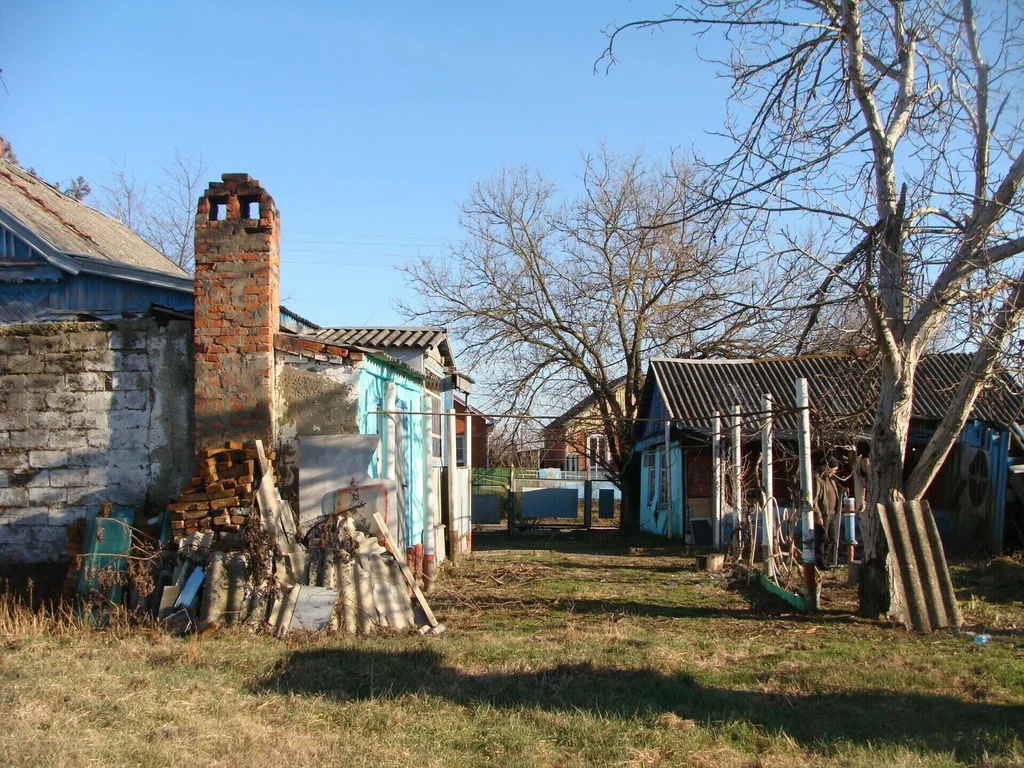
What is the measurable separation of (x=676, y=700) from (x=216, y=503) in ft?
15.2

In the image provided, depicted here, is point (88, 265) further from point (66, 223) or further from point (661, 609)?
point (661, 609)

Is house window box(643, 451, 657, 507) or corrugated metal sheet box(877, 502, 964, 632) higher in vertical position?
house window box(643, 451, 657, 507)

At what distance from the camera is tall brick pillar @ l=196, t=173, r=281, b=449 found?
841 cm

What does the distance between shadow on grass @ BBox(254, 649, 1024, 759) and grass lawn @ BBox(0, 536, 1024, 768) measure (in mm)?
20

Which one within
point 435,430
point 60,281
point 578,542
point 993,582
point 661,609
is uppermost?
point 60,281

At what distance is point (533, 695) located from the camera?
594 cm

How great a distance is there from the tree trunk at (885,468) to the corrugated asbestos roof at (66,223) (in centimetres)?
987

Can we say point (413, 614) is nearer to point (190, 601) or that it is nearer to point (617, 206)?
point (190, 601)

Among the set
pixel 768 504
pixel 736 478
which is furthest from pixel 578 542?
pixel 768 504

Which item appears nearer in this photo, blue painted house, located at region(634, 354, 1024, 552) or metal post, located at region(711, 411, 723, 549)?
blue painted house, located at region(634, 354, 1024, 552)

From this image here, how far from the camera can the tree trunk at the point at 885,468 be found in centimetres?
867

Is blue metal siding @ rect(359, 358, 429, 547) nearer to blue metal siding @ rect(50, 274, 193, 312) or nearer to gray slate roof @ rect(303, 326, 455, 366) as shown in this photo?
gray slate roof @ rect(303, 326, 455, 366)

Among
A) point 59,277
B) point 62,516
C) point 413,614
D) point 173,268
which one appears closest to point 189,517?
point 62,516

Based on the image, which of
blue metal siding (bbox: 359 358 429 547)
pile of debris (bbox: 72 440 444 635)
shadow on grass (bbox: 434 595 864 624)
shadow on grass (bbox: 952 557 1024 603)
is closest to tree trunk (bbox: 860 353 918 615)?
shadow on grass (bbox: 434 595 864 624)
